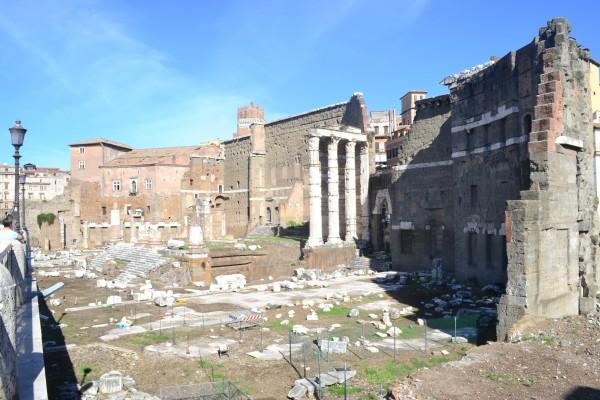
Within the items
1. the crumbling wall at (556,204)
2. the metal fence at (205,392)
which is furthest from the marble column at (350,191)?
the metal fence at (205,392)

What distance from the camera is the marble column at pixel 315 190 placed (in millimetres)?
31688

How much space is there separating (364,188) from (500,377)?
24258 mm

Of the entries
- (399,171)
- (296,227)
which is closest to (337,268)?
(399,171)

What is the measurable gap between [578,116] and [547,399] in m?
10.4

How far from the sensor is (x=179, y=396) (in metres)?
9.05

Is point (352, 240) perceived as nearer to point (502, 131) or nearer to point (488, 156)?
point (488, 156)

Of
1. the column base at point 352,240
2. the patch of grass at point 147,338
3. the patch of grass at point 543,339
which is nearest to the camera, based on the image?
the patch of grass at point 543,339

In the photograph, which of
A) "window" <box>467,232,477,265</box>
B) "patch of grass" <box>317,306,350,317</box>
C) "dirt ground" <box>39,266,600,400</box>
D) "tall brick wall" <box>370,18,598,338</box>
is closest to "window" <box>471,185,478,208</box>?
"tall brick wall" <box>370,18,598,338</box>

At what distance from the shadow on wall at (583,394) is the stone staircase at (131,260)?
67.6 feet

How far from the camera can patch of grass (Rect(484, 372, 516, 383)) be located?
9.35 m

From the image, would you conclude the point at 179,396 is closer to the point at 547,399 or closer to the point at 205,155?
the point at 547,399

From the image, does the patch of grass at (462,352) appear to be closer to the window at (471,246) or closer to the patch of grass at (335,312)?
the patch of grass at (335,312)

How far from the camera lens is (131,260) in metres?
30.1

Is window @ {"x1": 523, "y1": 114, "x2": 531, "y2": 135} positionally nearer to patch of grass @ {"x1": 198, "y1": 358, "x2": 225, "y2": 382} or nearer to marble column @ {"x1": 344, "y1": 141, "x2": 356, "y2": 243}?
patch of grass @ {"x1": 198, "y1": 358, "x2": 225, "y2": 382}
